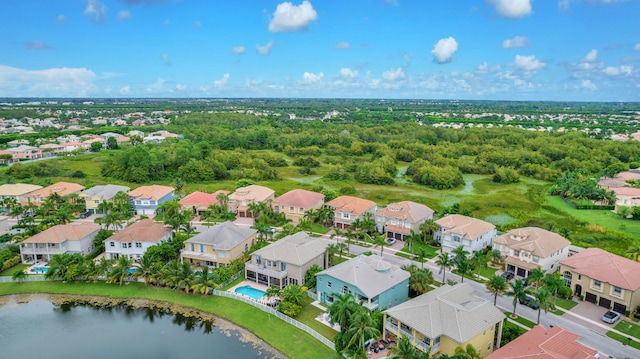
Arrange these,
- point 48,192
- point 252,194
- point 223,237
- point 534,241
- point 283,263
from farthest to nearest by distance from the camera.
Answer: point 48,192 → point 252,194 → point 223,237 → point 534,241 → point 283,263

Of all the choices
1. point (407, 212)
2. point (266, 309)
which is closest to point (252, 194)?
point (407, 212)

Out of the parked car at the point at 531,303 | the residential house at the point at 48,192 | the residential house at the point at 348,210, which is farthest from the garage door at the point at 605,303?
the residential house at the point at 48,192

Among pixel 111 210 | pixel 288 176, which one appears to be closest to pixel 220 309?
pixel 111 210

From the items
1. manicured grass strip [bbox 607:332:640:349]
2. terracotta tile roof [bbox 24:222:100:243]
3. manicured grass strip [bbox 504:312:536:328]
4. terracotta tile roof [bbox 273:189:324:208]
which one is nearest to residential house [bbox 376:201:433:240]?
terracotta tile roof [bbox 273:189:324:208]

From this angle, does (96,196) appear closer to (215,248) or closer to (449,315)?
(215,248)

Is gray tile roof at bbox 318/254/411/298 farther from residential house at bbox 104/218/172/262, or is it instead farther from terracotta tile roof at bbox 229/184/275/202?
terracotta tile roof at bbox 229/184/275/202
